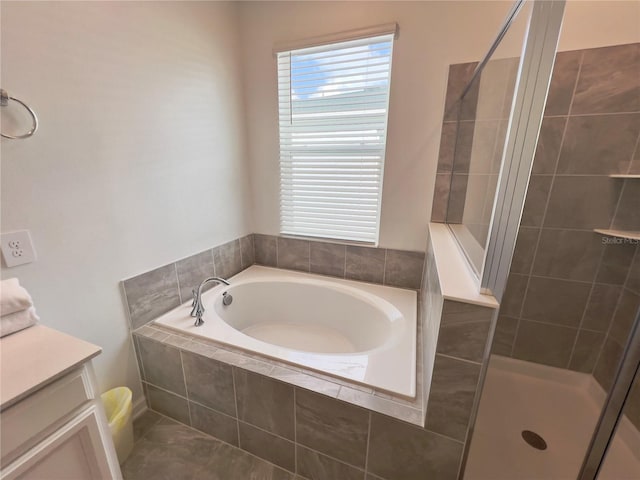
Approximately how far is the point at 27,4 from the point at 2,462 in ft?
4.67

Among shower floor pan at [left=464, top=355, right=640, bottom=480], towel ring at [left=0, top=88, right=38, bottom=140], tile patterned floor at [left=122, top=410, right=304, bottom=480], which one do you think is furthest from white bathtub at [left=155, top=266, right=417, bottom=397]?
towel ring at [left=0, top=88, right=38, bottom=140]

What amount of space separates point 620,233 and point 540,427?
1.12m

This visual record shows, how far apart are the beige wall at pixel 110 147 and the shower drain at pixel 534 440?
2.16 meters

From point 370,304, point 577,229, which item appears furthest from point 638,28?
point 370,304

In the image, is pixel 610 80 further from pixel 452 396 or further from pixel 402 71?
pixel 452 396

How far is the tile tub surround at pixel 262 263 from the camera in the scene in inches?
59.1

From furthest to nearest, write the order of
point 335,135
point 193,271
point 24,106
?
1. point 335,135
2. point 193,271
3. point 24,106

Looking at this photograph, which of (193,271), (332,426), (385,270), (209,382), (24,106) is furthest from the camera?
(385,270)

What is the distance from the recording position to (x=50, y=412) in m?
0.71

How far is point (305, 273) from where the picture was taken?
222 centimetres

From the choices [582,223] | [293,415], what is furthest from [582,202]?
[293,415]

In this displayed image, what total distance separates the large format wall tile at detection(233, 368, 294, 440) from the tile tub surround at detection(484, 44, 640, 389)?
4.94 ft

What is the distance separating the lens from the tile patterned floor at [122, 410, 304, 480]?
1.24 m

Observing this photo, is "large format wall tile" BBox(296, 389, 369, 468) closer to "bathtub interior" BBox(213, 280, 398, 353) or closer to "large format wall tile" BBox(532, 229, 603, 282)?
"bathtub interior" BBox(213, 280, 398, 353)
